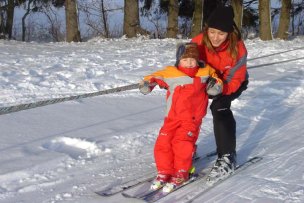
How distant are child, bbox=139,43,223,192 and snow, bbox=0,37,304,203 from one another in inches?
12.7

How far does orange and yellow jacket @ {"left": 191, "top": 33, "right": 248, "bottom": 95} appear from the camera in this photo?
4.08 meters

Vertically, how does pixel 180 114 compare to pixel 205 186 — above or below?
above

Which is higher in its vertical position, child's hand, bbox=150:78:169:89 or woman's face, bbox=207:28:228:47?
woman's face, bbox=207:28:228:47

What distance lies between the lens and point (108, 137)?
5.02 metres

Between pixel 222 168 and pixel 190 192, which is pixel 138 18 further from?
pixel 190 192

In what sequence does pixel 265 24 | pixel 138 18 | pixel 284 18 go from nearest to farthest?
pixel 138 18, pixel 265 24, pixel 284 18

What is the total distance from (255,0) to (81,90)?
62.3 ft

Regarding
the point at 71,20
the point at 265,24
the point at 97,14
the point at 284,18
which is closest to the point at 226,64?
the point at 71,20

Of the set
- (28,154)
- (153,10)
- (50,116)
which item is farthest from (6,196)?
(153,10)

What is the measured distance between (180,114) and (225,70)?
0.61 metres

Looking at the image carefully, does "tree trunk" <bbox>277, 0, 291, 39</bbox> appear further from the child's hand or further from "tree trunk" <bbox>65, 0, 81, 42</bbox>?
the child's hand

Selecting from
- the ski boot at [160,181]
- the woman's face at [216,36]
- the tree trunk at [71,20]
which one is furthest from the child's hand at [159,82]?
the tree trunk at [71,20]

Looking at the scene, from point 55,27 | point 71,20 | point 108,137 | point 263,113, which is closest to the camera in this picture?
point 108,137

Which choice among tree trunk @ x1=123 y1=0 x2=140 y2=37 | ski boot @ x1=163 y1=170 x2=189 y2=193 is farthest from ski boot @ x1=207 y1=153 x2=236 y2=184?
tree trunk @ x1=123 y1=0 x2=140 y2=37
